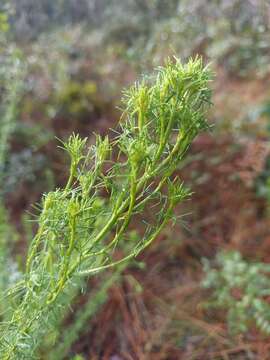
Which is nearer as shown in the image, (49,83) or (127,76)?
(49,83)

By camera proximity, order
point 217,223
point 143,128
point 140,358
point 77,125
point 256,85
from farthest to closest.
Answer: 1. point 256,85
2. point 77,125
3. point 217,223
4. point 140,358
5. point 143,128

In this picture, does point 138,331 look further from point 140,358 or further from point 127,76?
point 127,76

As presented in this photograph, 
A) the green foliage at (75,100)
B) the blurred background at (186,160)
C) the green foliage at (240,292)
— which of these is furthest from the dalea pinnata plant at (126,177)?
the green foliage at (75,100)

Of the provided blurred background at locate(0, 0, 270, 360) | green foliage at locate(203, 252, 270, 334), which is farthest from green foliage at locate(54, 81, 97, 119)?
green foliage at locate(203, 252, 270, 334)

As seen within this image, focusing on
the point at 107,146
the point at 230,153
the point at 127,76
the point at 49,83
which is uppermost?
the point at 107,146

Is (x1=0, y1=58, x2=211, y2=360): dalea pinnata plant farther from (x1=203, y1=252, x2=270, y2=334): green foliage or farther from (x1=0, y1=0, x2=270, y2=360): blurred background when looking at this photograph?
(x1=203, y1=252, x2=270, y2=334): green foliage

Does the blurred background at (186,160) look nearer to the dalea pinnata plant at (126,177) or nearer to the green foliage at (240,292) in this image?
the green foliage at (240,292)

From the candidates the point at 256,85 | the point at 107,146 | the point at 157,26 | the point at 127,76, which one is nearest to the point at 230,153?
the point at 256,85
